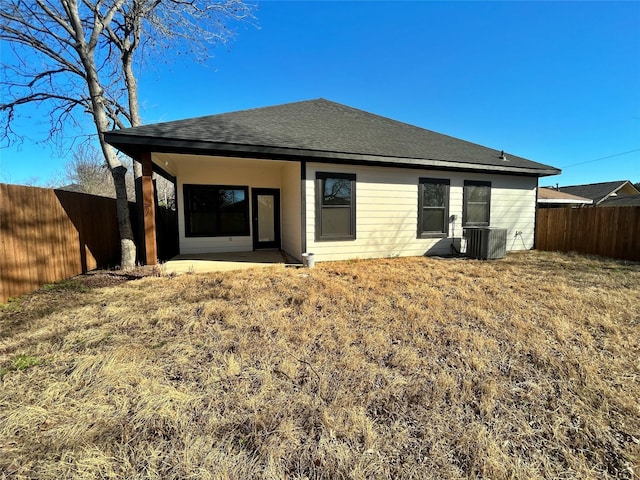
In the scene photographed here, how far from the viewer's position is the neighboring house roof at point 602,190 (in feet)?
71.1

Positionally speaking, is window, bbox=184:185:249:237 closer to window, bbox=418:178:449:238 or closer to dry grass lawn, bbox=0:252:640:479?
dry grass lawn, bbox=0:252:640:479

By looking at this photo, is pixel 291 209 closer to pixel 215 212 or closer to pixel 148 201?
pixel 215 212

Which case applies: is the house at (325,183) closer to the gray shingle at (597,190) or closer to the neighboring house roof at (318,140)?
the neighboring house roof at (318,140)

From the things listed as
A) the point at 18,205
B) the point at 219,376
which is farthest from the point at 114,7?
the point at 219,376

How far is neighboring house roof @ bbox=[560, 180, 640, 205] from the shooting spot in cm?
2167

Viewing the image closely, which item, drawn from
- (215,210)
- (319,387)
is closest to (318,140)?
(215,210)

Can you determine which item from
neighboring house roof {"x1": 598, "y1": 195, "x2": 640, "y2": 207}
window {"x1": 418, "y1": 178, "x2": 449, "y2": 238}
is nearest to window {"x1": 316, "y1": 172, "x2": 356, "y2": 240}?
window {"x1": 418, "y1": 178, "x2": 449, "y2": 238}

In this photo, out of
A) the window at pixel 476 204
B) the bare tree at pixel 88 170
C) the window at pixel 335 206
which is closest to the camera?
the window at pixel 335 206

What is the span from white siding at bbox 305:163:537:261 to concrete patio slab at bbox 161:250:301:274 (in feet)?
3.83

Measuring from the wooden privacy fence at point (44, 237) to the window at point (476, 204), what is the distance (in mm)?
10089

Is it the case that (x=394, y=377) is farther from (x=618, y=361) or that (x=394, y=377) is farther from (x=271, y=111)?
(x=271, y=111)

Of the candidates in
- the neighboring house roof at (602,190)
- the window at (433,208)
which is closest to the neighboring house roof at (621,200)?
the neighboring house roof at (602,190)

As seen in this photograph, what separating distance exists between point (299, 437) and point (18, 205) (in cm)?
582

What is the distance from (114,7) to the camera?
21.9 ft
